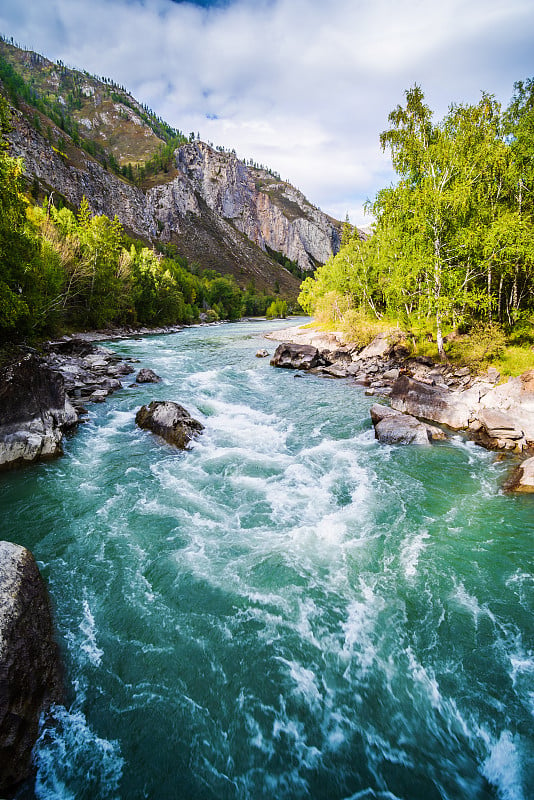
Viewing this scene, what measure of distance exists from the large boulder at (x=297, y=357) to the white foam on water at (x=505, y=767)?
29.9 m

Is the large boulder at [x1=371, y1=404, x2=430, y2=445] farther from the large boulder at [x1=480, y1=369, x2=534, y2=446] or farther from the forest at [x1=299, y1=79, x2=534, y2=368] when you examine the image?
the forest at [x1=299, y1=79, x2=534, y2=368]

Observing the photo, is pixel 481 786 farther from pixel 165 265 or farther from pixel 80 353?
pixel 165 265

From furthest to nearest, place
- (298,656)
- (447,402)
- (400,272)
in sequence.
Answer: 1. (400,272)
2. (447,402)
3. (298,656)

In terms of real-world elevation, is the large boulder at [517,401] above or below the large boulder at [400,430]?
above

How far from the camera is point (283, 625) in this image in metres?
7.00

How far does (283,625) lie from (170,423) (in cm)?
1087

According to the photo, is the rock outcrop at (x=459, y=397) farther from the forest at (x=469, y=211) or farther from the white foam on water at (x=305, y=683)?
the white foam on water at (x=305, y=683)

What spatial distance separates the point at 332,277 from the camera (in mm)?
49438

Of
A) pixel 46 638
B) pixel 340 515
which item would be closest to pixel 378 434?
pixel 340 515

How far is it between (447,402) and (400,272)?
15483mm

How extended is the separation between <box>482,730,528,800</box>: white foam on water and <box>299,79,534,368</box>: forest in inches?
843

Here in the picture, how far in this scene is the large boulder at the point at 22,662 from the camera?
451 centimetres

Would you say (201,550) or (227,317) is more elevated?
(227,317)

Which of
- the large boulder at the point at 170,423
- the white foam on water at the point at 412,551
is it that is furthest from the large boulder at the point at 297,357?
the white foam on water at the point at 412,551
